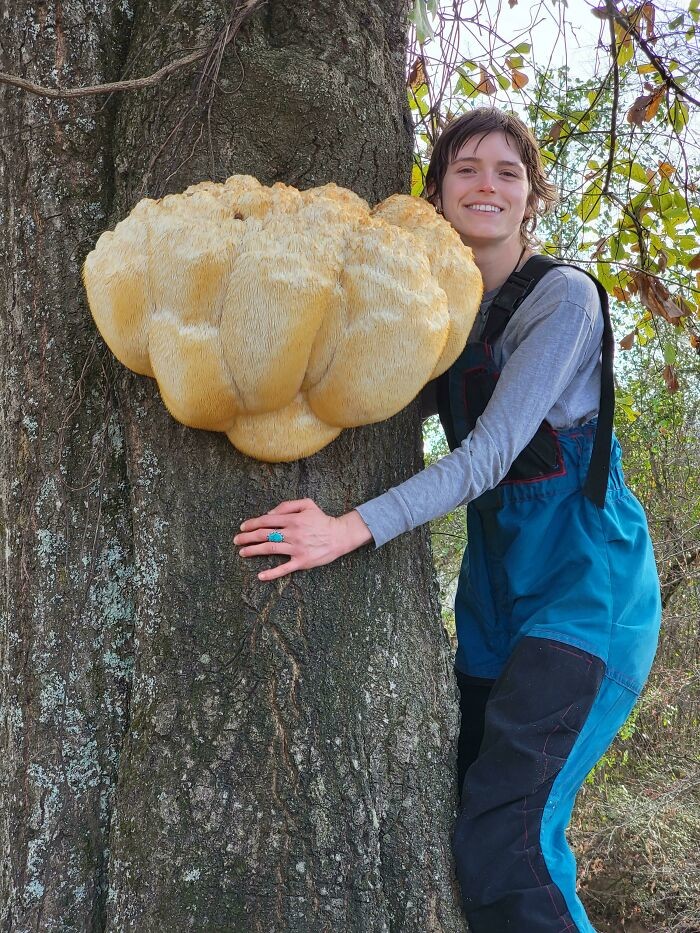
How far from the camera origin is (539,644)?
5.31 ft

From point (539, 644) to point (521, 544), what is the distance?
0.23 metres

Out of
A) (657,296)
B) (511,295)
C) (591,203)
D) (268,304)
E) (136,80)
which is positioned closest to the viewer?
(268,304)

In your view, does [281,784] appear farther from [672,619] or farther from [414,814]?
[672,619]

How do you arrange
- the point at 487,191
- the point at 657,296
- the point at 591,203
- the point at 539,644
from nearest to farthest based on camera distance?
the point at 539,644 < the point at 487,191 < the point at 657,296 < the point at 591,203

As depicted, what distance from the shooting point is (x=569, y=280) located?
178cm

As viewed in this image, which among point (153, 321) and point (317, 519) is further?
point (317, 519)

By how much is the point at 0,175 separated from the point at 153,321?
71 centimetres

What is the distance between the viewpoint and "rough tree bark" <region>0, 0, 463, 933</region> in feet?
4.54

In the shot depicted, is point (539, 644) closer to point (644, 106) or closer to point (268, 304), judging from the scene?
point (268, 304)

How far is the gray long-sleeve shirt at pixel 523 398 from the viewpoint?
1571 millimetres

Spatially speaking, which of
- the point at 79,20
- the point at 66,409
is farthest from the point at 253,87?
the point at 66,409

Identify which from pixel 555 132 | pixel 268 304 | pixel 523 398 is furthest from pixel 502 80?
pixel 268 304

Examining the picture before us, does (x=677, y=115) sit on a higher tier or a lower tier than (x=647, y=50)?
higher

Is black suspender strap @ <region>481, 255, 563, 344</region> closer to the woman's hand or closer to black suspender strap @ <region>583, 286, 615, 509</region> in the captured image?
black suspender strap @ <region>583, 286, 615, 509</region>
